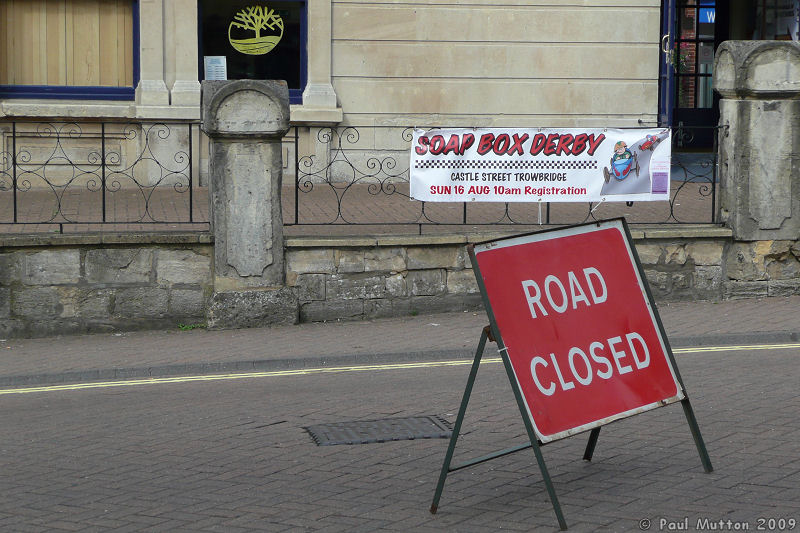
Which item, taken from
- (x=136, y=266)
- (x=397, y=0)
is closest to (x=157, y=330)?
(x=136, y=266)

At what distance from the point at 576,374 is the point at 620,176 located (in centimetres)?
611

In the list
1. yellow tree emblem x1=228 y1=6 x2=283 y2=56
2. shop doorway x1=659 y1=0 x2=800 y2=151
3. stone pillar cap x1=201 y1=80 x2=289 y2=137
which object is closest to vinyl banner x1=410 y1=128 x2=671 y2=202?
stone pillar cap x1=201 y1=80 x2=289 y2=137

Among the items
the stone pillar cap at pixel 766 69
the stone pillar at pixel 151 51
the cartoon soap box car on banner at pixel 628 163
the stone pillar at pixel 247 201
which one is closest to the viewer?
the stone pillar at pixel 247 201

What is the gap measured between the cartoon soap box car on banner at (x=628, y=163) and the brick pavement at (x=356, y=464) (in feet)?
10.8

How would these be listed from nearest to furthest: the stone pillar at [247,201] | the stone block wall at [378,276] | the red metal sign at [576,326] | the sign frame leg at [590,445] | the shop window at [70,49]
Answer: the red metal sign at [576,326] < the sign frame leg at [590,445] < the stone pillar at [247,201] < the stone block wall at [378,276] < the shop window at [70,49]

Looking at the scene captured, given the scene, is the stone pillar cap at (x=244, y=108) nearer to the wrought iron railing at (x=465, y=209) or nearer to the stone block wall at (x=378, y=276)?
the wrought iron railing at (x=465, y=209)

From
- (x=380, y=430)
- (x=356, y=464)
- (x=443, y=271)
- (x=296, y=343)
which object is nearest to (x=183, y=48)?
(x=443, y=271)

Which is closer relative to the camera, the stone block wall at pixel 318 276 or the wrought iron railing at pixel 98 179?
the stone block wall at pixel 318 276

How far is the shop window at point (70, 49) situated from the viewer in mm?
17125

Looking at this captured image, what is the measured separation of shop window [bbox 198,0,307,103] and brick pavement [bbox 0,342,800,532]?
988 centimetres

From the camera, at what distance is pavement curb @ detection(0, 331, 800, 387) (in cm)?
902

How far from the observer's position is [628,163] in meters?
11.4

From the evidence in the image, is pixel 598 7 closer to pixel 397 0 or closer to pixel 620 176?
pixel 397 0

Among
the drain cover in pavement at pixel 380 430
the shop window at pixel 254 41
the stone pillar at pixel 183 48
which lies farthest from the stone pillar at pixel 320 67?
the drain cover in pavement at pixel 380 430
